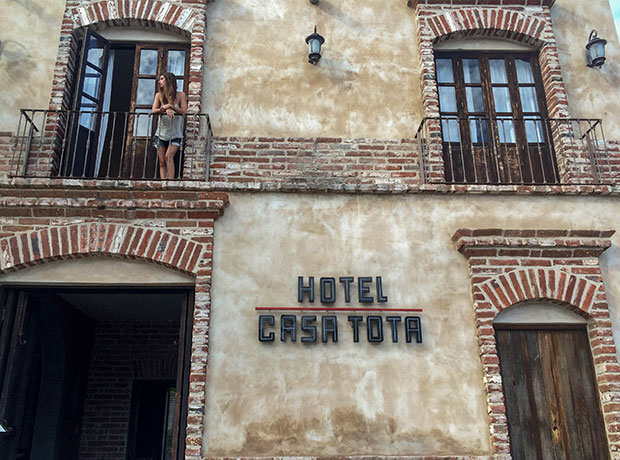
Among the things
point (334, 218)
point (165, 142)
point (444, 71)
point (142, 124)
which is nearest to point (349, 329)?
point (334, 218)

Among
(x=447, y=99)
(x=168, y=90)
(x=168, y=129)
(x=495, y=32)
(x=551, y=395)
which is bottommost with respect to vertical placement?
(x=551, y=395)

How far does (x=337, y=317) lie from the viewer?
5898 millimetres

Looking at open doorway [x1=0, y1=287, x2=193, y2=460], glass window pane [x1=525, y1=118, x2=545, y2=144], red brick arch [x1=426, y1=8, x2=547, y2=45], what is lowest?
→ open doorway [x1=0, y1=287, x2=193, y2=460]

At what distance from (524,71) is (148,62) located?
15.6 feet

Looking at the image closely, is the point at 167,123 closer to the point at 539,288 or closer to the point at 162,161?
the point at 162,161

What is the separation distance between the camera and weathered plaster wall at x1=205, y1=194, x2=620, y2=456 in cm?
555

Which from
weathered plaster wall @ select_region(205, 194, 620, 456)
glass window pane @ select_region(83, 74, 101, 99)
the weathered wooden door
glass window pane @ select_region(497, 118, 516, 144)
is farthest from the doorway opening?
glass window pane @ select_region(83, 74, 101, 99)

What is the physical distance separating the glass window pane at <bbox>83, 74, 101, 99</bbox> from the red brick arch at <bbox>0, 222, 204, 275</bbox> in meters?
1.88

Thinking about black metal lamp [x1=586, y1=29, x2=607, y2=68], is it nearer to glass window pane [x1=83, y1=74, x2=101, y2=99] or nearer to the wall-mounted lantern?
glass window pane [x1=83, y1=74, x2=101, y2=99]

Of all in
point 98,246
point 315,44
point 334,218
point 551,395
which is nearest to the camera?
point 551,395

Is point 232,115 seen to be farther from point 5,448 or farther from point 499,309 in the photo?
point 5,448

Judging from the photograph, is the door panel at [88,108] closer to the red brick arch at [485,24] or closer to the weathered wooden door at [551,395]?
the red brick arch at [485,24]

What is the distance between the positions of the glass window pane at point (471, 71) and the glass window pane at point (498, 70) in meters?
0.18

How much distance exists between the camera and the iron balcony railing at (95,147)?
6594mm
